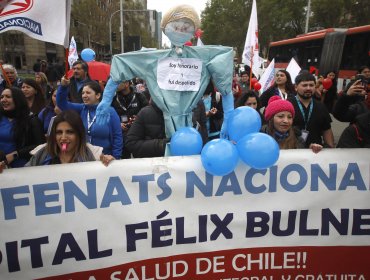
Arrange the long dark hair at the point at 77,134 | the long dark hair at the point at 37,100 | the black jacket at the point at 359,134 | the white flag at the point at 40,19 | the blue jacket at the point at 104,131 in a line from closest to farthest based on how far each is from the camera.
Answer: the long dark hair at the point at 77,134 → the white flag at the point at 40,19 → the black jacket at the point at 359,134 → the blue jacket at the point at 104,131 → the long dark hair at the point at 37,100

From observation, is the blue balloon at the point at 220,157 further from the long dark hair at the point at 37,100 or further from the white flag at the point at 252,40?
the white flag at the point at 252,40

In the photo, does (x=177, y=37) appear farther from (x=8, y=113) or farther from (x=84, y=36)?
(x=84, y=36)

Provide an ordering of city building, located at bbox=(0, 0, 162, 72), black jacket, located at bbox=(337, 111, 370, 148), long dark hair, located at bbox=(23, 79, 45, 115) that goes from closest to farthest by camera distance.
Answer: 1. black jacket, located at bbox=(337, 111, 370, 148)
2. long dark hair, located at bbox=(23, 79, 45, 115)
3. city building, located at bbox=(0, 0, 162, 72)

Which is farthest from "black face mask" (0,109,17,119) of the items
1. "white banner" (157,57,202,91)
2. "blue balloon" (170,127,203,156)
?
"blue balloon" (170,127,203,156)

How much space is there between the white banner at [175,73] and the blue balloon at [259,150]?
857mm

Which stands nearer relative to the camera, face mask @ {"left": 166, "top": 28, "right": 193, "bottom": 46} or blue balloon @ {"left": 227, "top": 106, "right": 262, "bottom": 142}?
blue balloon @ {"left": 227, "top": 106, "right": 262, "bottom": 142}

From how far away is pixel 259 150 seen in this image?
2092 millimetres

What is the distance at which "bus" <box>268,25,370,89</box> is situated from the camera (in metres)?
12.4

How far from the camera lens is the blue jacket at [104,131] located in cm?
344

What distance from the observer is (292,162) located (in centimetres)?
237

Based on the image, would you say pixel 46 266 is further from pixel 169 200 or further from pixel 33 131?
pixel 33 131

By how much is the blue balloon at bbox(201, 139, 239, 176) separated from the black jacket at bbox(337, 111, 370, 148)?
4.22 ft

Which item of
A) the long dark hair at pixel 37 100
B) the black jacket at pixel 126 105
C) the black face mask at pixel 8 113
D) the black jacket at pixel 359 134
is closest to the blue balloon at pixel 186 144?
the black jacket at pixel 359 134

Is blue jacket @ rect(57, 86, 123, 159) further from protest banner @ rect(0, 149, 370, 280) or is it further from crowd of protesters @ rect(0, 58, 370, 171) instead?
protest banner @ rect(0, 149, 370, 280)
